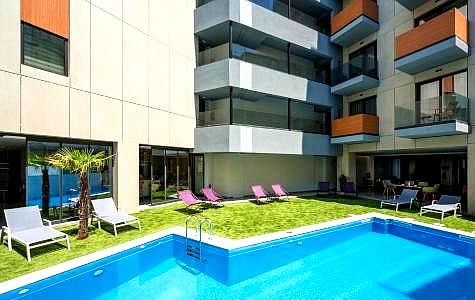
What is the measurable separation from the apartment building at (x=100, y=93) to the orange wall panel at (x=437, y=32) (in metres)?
11.2

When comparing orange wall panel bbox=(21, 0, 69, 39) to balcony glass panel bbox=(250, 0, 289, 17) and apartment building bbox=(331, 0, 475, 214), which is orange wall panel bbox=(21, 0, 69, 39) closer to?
balcony glass panel bbox=(250, 0, 289, 17)

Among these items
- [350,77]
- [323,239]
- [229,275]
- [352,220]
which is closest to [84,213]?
[229,275]

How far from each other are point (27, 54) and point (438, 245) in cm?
1463

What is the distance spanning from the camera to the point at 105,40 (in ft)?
38.6

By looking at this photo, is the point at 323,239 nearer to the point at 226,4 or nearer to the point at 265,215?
the point at 265,215

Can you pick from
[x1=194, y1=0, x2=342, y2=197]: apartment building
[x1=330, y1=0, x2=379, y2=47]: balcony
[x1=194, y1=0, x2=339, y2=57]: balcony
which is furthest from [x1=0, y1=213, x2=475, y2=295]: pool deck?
[x1=330, y1=0, x2=379, y2=47]: balcony

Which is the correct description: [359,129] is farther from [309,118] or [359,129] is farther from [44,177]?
[44,177]

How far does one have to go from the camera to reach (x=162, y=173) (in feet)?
50.1

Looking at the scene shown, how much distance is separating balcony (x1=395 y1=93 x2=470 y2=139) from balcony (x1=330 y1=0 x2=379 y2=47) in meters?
6.20

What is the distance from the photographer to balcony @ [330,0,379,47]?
1764cm

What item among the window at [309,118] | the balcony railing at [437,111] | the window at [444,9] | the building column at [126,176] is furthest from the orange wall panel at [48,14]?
the window at [444,9]

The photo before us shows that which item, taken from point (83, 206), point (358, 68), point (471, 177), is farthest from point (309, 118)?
point (83, 206)

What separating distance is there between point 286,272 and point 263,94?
11.5 metres

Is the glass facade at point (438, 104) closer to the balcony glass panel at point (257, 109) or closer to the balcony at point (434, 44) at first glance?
the balcony at point (434, 44)
